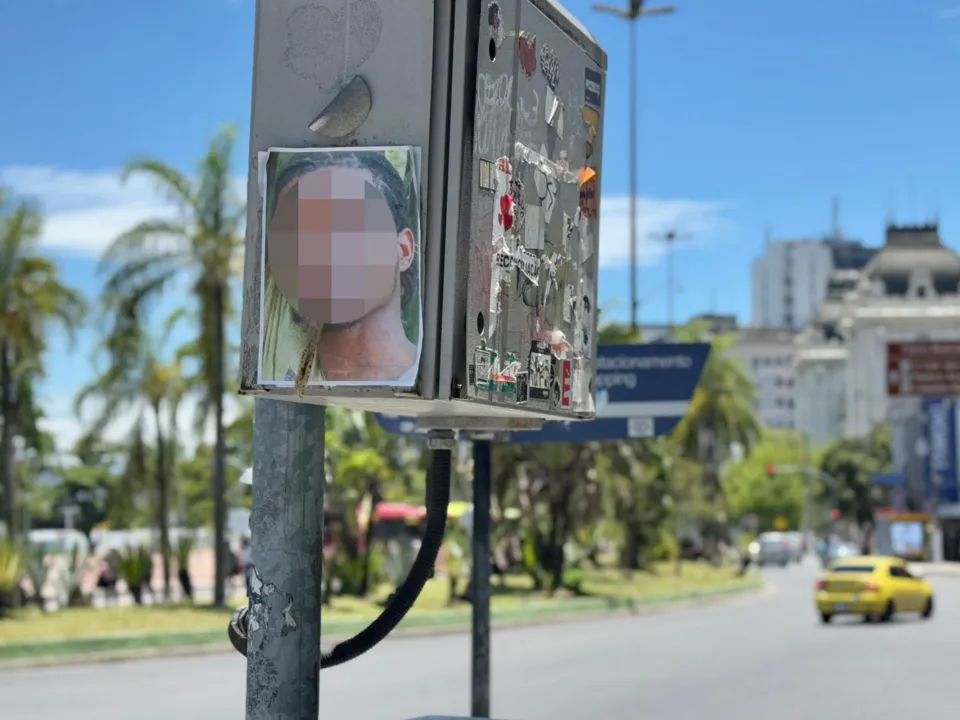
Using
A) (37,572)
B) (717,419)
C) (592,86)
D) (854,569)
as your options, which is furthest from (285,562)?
(717,419)

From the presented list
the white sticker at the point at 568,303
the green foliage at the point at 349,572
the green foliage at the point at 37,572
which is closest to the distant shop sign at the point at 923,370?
the green foliage at the point at 349,572

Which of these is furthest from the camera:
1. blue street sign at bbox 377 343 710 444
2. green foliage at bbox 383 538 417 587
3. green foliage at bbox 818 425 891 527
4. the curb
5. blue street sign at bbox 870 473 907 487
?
green foliage at bbox 818 425 891 527

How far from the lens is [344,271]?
3.99 m

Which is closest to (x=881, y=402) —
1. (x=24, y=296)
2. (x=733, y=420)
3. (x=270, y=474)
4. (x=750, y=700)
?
(x=733, y=420)

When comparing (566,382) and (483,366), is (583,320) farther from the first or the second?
(483,366)

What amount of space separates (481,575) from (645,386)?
11.3ft

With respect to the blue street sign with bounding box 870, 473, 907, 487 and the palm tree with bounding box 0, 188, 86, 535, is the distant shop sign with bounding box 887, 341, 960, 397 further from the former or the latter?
the palm tree with bounding box 0, 188, 86, 535

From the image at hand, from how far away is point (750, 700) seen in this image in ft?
55.2

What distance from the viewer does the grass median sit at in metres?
23.2

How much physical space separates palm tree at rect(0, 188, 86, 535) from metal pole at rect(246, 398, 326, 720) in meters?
29.9

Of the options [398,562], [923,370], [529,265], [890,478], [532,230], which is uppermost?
[923,370]

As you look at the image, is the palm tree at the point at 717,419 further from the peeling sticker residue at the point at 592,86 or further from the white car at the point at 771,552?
the peeling sticker residue at the point at 592,86

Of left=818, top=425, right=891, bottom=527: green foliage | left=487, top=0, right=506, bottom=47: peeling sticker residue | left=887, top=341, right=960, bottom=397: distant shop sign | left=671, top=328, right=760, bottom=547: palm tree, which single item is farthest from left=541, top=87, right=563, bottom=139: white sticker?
left=818, top=425, right=891, bottom=527: green foliage

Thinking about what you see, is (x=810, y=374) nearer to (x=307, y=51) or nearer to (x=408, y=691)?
(x=408, y=691)
